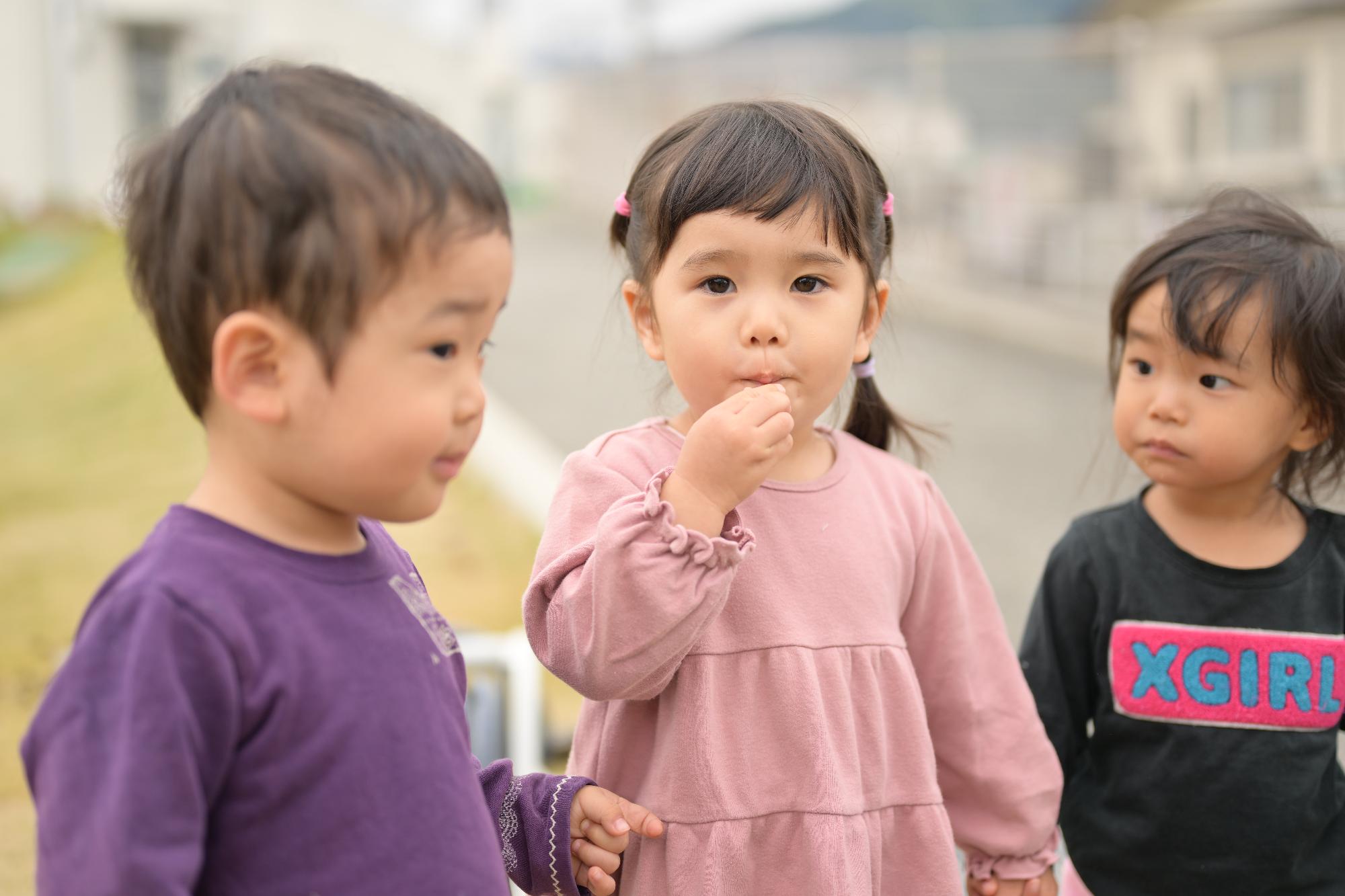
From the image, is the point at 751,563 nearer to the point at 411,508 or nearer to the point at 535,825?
the point at 535,825

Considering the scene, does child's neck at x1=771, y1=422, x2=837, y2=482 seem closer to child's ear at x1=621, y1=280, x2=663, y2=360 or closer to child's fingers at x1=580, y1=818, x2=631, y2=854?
child's ear at x1=621, y1=280, x2=663, y2=360

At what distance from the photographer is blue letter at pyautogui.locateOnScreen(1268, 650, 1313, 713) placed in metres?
1.99

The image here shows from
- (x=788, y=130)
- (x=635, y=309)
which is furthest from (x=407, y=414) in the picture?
(x=788, y=130)

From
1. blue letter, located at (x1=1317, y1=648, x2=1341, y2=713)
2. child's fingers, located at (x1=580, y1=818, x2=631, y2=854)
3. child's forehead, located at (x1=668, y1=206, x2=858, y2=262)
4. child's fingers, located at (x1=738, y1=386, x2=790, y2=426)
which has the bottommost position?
child's fingers, located at (x1=580, y1=818, x2=631, y2=854)

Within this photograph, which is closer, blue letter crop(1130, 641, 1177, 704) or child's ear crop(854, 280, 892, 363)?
child's ear crop(854, 280, 892, 363)

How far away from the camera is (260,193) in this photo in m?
1.18

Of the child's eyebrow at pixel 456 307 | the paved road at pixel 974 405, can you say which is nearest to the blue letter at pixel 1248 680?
the child's eyebrow at pixel 456 307

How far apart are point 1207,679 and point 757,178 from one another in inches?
41.2

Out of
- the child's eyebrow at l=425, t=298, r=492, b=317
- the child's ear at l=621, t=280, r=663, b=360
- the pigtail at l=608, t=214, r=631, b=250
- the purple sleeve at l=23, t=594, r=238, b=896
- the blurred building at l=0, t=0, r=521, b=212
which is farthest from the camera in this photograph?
the blurred building at l=0, t=0, r=521, b=212

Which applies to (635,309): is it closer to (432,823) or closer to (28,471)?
(432,823)

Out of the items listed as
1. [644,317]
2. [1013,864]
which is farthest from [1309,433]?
[644,317]

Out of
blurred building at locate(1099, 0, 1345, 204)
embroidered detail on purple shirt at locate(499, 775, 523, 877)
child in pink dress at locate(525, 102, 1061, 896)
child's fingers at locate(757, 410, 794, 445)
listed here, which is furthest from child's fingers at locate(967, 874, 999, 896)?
blurred building at locate(1099, 0, 1345, 204)

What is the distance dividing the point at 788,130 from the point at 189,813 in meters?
1.10

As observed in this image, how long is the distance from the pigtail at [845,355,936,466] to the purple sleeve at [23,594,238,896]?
113cm
